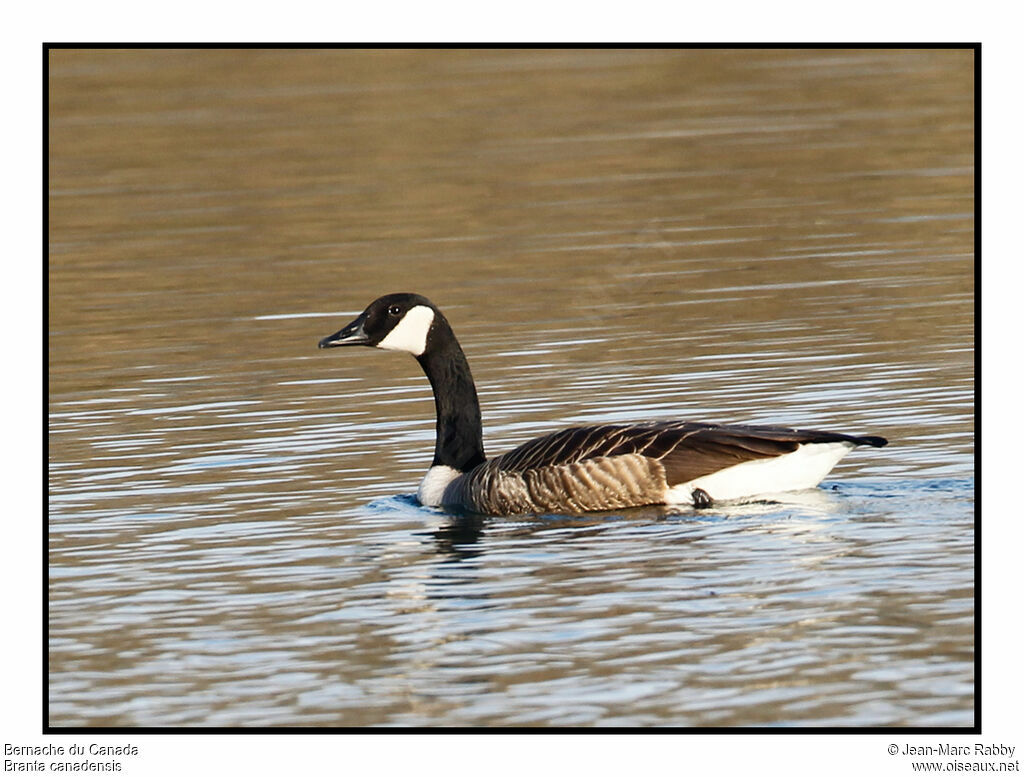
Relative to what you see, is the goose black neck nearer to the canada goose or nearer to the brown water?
the canada goose

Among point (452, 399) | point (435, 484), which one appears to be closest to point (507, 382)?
point (452, 399)

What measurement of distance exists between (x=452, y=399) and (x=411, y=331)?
63 centimetres

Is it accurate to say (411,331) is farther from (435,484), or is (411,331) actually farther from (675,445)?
(675,445)

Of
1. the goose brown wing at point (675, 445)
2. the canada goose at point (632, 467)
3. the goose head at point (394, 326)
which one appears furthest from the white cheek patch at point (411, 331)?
the goose brown wing at point (675, 445)

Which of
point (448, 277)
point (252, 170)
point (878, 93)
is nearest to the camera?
point (448, 277)

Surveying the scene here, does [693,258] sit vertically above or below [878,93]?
below

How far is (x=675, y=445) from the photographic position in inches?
512

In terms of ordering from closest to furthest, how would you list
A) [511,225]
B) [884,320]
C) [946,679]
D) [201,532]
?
[946,679] → [201,532] → [884,320] → [511,225]

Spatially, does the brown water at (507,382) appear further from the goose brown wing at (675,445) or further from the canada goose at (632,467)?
the goose brown wing at (675,445)

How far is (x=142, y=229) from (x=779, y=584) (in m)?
18.1

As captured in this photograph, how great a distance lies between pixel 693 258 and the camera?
75.9ft

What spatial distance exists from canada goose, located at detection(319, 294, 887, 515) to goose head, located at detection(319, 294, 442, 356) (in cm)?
2

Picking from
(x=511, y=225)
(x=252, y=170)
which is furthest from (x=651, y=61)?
(x=511, y=225)

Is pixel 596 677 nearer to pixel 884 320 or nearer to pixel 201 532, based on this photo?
pixel 201 532
